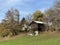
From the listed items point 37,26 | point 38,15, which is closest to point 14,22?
point 37,26

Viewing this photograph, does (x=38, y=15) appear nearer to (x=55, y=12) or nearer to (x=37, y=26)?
(x=37, y=26)

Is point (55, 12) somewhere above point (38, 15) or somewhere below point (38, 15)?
above

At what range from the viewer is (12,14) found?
72438mm

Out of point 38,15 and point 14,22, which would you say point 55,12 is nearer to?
point 14,22

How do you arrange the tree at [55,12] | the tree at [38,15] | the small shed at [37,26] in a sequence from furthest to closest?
the tree at [38,15] < the small shed at [37,26] < the tree at [55,12]

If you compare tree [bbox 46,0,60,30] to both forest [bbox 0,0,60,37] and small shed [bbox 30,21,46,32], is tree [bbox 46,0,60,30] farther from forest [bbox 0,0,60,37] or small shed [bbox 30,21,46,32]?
small shed [bbox 30,21,46,32]

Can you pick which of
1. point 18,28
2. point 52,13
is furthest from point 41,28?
point 52,13

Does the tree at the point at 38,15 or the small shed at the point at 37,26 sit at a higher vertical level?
the tree at the point at 38,15

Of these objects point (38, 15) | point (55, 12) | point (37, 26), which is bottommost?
point (37, 26)

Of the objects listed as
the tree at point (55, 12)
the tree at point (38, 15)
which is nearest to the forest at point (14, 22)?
the tree at point (55, 12)

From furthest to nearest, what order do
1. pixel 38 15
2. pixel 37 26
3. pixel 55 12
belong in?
pixel 38 15 → pixel 37 26 → pixel 55 12

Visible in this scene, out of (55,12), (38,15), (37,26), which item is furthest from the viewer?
(38,15)

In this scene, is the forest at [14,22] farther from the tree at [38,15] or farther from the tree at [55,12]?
the tree at [38,15]

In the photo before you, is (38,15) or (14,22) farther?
(38,15)
